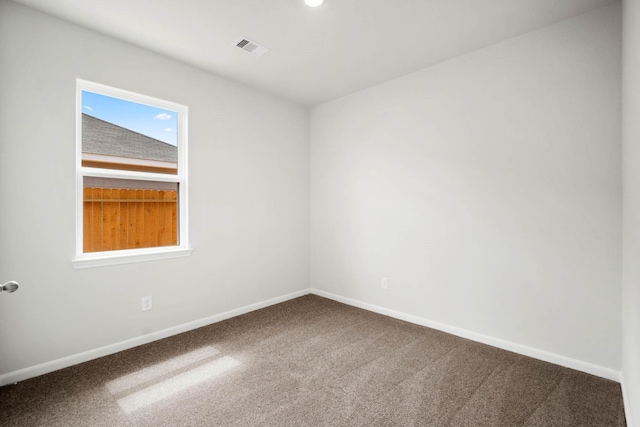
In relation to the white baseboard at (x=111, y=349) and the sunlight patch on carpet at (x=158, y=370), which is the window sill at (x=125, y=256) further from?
the sunlight patch on carpet at (x=158, y=370)

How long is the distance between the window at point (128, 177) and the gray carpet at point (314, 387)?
0.88m

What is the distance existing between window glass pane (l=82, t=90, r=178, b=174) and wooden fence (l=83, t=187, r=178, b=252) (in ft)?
0.76

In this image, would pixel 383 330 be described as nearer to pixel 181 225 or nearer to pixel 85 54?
pixel 181 225

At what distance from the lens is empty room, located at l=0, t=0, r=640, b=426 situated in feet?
6.48

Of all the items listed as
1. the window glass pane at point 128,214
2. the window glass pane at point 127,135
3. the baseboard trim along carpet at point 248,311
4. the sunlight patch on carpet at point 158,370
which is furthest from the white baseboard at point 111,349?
the window glass pane at point 127,135

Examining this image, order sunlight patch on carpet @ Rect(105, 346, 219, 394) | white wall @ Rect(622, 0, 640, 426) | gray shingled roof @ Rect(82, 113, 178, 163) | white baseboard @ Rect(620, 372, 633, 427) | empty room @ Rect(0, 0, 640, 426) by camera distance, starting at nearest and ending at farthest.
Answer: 1. white wall @ Rect(622, 0, 640, 426)
2. white baseboard @ Rect(620, 372, 633, 427)
3. empty room @ Rect(0, 0, 640, 426)
4. sunlight patch on carpet @ Rect(105, 346, 219, 394)
5. gray shingled roof @ Rect(82, 113, 178, 163)

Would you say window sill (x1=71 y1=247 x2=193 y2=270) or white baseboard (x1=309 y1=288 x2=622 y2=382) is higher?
window sill (x1=71 y1=247 x2=193 y2=270)

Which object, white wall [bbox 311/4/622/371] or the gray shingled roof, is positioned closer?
white wall [bbox 311/4/622/371]

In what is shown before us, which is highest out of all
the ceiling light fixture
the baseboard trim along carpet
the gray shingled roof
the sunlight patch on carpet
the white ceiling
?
the white ceiling

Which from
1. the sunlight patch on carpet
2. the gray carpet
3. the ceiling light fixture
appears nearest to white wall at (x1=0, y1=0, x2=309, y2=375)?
the gray carpet

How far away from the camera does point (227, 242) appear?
3377 mm

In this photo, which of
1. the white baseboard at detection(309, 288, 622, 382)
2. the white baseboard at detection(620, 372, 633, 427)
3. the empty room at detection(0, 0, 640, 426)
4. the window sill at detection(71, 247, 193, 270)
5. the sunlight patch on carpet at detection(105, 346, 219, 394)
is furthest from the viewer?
the window sill at detection(71, 247, 193, 270)

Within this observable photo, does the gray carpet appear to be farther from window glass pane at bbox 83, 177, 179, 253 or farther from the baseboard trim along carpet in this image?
window glass pane at bbox 83, 177, 179, 253

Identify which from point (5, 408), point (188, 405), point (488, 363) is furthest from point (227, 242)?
point (488, 363)
